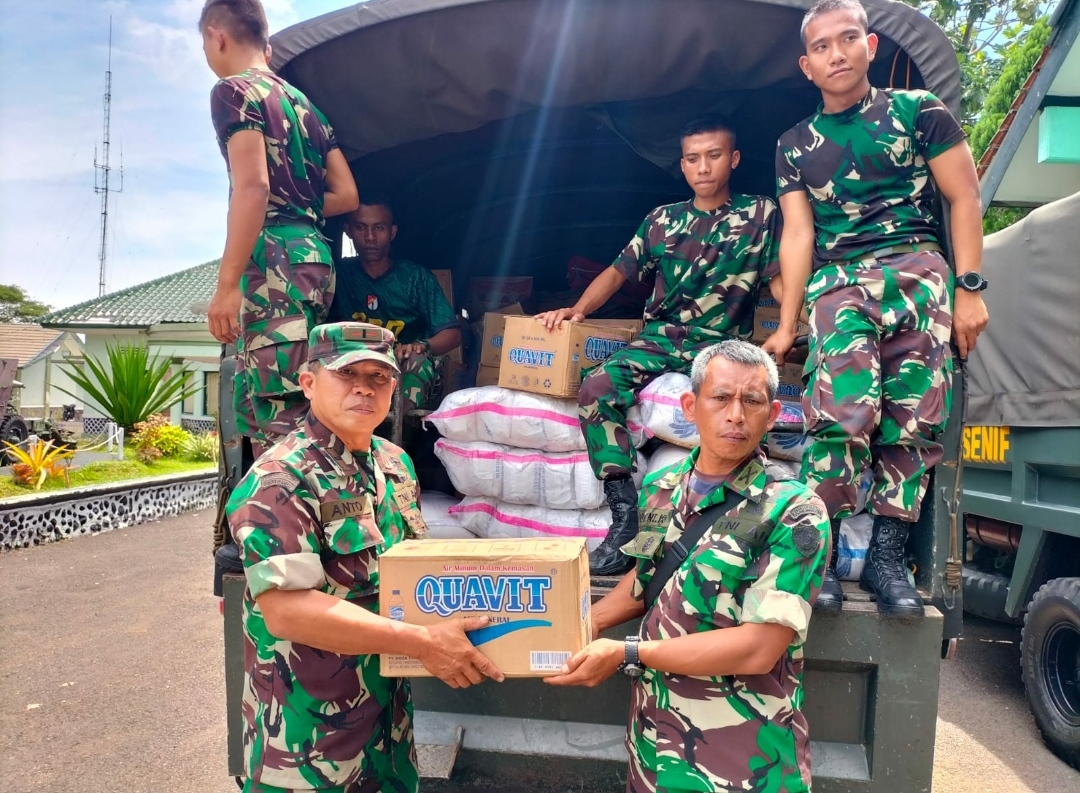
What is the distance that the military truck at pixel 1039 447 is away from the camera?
327 centimetres

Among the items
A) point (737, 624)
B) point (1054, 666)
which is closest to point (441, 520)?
point (737, 624)

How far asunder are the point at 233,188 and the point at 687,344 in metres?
1.53

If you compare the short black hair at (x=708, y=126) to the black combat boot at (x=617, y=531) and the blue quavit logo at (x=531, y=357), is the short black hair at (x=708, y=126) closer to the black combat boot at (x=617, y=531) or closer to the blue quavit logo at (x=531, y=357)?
the blue quavit logo at (x=531, y=357)

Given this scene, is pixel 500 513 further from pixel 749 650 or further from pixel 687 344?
pixel 749 650

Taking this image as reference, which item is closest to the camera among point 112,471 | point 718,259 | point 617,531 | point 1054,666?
point 617,531

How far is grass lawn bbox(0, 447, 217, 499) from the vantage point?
836 cm

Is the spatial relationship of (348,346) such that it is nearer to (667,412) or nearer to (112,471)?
(667,412)

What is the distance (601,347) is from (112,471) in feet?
30.3

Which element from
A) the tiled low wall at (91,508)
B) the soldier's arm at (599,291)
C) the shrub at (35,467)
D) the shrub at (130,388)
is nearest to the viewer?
the soldier's arm at (599,291)

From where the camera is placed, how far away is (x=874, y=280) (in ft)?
6.97

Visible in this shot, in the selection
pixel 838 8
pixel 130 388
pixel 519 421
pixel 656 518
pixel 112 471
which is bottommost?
pixel 112 471

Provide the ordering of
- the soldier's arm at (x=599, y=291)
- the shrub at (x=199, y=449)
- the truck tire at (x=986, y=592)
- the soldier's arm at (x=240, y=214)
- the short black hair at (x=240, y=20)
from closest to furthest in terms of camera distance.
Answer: the soldier's arm at (x=240, y=214) < the short black hair at (x=240, y=20) < the soldier's arm at (x=599, y=291) < the truck tire at (x=986, y=592) < the shrub at (x=199, y=449)

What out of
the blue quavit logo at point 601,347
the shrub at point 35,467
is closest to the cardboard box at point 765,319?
the blue quavit logo at point 601,347

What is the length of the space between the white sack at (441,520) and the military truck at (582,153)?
0.68 metres
